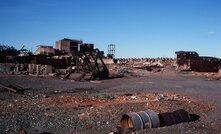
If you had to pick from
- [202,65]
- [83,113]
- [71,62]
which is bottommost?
[83,113]

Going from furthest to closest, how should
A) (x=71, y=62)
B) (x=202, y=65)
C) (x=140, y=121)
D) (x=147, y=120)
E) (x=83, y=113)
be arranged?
1. (x=71, y=62)
2. (x=202, y=65)
3. (x=83, y=113)
4. (x=147, y=120)
5. (x=140, y=121)

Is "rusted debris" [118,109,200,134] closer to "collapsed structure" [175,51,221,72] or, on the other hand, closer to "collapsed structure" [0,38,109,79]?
"collapsed structure" [0,38,109,79]

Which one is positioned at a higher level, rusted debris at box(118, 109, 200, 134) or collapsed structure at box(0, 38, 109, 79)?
collapsed structure at box(0, 38, 109, 79)

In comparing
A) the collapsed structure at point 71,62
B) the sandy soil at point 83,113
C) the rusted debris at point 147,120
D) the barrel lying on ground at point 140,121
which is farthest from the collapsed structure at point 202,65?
the barrel lying on ground at point 140,121

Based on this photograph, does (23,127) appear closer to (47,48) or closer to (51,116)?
(51,116)

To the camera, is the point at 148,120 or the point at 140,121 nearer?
the point at 140,121

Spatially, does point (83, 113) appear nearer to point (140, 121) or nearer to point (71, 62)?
point (140, 121)

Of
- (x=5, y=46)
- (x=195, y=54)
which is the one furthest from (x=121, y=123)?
(x=5, y=46)

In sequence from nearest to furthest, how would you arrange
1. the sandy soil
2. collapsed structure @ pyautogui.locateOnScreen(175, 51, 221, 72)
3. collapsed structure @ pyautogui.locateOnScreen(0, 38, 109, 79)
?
1. the sandy soil
2. collapsed structure @ pyautogui.locateOnScreen(0, 38, 109, 79)
3. collapsed structure @ pyautogui.locateOnScreen(175, 51, 221, 72)

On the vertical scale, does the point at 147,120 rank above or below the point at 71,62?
below

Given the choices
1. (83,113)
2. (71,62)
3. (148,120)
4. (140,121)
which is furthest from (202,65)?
(140,121)

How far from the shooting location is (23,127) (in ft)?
31.7

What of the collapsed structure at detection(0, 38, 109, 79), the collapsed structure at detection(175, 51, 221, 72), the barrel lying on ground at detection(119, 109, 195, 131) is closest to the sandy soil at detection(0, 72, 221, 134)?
the barrel lying on ground at detection(119, 109, 195, 131)

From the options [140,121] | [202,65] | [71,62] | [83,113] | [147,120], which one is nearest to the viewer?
[140,121]
